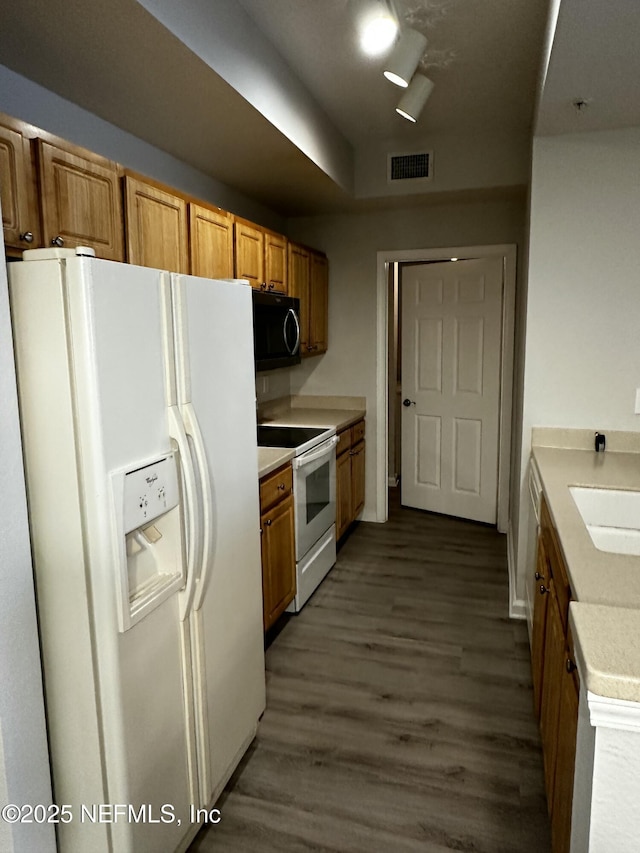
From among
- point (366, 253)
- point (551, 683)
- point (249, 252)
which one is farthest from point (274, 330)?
point (551, 683)

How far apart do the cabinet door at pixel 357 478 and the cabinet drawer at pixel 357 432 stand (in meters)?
0.05

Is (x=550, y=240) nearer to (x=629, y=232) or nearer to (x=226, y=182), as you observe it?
(x=629, y=232)

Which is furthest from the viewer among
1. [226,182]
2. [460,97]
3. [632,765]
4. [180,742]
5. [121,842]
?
[226,182]

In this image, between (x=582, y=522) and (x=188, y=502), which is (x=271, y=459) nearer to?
(x=188, y=502)

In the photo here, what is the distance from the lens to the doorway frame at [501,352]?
4246 millimetres

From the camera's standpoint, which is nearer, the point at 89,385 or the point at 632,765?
the point at 632,765

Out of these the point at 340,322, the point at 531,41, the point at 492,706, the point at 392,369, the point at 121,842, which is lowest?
the point at 492,706

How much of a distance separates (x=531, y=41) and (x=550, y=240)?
833 millimetres

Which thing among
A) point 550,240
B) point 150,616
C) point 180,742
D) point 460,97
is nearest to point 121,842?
point 180,742

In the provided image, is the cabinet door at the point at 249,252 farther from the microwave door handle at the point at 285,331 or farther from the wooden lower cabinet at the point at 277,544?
the wooden lower cabinet at the point at 277,544

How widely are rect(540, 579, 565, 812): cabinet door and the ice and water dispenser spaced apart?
107 cm

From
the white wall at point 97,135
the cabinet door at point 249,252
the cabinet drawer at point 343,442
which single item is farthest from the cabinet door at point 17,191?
the cabinet drawer at point 343,442

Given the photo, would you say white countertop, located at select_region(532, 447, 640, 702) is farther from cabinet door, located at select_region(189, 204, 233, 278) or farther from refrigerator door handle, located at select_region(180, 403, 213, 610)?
cabinet door, located at select_region(189, 204, 233, 278)

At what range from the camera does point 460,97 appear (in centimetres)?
312
